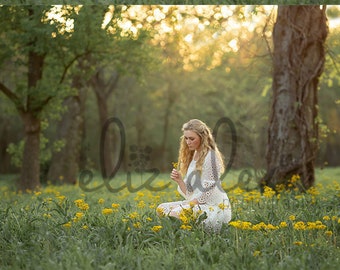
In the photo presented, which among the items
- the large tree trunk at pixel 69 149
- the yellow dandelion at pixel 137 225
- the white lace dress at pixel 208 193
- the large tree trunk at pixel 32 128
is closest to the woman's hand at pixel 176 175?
the white lace dress at pixel 208 193

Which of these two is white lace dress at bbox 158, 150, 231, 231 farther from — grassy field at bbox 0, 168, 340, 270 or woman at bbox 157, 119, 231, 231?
grassy field at bbox 0, 168, 340, 270

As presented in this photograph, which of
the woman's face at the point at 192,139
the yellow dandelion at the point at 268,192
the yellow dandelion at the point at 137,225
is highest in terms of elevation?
the woman's face at the point at 192,139

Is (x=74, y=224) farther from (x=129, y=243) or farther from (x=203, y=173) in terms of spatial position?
(x=203, y=173)

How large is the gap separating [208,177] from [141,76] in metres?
10.8

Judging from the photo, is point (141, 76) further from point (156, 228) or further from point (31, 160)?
point (156, 228)

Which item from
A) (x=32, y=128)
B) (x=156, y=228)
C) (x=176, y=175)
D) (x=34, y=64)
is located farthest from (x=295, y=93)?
(x=32, y=128)

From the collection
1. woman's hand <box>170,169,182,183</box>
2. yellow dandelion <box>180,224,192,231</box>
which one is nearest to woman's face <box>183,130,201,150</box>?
woman's hand <box>170,169,182,183</box>

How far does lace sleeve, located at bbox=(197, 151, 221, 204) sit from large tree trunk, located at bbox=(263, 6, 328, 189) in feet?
16.1

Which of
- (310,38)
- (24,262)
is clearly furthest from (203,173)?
(310,38)

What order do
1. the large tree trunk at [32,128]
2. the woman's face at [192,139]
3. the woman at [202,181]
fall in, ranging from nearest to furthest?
the woman at [202,181], the woman's face at [192,139], the large tree trunk at [32,128]

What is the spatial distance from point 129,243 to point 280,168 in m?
6.16

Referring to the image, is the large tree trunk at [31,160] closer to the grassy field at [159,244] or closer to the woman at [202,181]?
the grassy field at [159,244]

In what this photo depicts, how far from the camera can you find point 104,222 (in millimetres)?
6750

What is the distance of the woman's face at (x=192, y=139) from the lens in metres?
7.20
